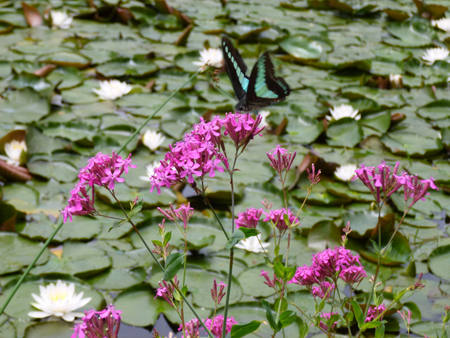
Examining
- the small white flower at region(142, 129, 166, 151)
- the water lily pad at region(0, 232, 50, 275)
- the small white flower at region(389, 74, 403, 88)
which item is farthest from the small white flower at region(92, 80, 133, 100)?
the small white flower at region(389, 74, 403, 88)

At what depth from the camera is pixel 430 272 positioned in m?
1.55

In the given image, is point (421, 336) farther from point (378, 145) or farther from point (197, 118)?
point (197, 118)

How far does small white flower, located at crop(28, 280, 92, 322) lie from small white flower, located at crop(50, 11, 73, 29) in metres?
2.67

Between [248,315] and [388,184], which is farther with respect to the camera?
[248,315]

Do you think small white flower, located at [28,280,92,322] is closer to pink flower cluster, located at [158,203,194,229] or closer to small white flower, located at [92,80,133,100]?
pink flower cluster, located at [158,203,194,229]

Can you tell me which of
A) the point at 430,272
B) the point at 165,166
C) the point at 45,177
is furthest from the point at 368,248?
the point at 45,177

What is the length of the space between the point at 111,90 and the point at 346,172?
4.70 feet

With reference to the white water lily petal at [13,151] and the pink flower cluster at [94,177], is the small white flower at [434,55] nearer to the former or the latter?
the white water lily petal at [13,151]

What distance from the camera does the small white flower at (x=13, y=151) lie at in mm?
1985

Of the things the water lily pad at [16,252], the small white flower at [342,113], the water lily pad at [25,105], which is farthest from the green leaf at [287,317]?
the water lily pad at [25,105]

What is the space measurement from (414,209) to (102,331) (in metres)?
1.56

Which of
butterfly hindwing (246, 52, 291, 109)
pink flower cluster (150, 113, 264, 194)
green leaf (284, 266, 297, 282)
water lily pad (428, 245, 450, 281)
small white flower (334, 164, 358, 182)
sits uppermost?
pink flower cluster (150, 113, 264, 194)

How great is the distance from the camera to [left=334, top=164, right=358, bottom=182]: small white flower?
6.52 ft

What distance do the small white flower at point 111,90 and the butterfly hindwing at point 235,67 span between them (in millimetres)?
1298
